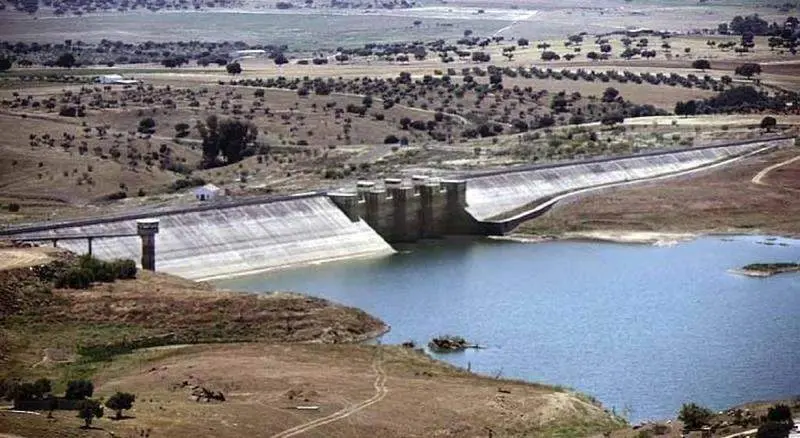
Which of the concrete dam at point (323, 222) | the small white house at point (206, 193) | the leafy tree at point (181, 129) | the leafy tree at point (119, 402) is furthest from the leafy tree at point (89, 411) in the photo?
the leafy tree at point (181, 129)

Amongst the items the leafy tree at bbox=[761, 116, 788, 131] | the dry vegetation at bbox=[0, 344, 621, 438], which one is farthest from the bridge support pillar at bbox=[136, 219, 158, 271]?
the leafy tree at bbox=[761, 116, 788, 131]

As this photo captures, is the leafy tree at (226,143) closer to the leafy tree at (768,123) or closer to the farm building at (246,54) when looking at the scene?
the leafy tree at (768,123)

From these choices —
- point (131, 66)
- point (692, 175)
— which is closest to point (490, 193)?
point (692, 175)

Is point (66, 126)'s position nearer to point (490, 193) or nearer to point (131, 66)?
point (490, 193)

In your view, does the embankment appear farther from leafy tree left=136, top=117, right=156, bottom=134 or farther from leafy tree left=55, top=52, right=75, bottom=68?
leafy tree left=55, top=52, right=75, bottom=68

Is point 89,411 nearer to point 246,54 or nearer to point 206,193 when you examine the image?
point 206,193

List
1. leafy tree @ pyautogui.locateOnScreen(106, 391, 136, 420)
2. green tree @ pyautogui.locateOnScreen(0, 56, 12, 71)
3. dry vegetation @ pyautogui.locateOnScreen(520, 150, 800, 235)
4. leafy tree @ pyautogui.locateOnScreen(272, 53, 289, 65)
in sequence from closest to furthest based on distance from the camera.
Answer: leafy tree @ pyautogui.locateOnScreen(106, 391, 136, 420), dry vegetation @ pyautogui.locateOnScreen(520, 150, 800, 235), green tree @ pyautogui.locateOnScreen(0, 56, 12, 71), leafy tree @ pyautogui.locateOnScreen(272, 53, 289, 65)
